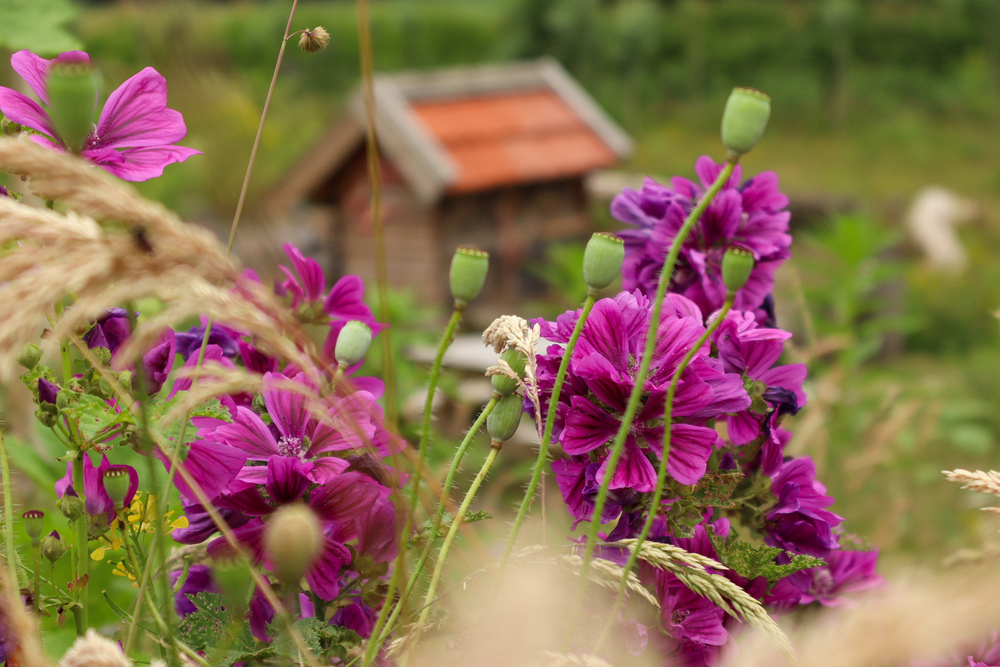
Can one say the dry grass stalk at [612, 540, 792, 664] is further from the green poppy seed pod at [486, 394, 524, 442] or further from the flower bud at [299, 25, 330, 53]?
the flower bud at [299, 25, 330, 53]

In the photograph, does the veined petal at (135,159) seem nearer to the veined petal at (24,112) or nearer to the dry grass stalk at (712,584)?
the veined petal at (24,112)

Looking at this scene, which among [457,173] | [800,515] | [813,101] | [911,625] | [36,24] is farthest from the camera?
[813,101]

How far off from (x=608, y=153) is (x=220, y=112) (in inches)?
146

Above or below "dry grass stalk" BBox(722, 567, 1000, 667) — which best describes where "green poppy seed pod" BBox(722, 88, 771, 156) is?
above

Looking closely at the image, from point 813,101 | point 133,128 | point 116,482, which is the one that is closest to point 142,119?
point 133,128

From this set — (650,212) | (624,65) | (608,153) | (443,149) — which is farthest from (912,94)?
(650,212)

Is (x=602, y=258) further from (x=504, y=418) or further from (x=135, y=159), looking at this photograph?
(x=135, y=159)

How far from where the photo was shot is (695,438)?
47 cm

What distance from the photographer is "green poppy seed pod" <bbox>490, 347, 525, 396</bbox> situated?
1.47 ft

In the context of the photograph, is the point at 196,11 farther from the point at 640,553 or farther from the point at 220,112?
the point at 640,553

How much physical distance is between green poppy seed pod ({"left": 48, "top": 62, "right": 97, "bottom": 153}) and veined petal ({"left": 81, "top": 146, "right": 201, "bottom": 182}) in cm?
11

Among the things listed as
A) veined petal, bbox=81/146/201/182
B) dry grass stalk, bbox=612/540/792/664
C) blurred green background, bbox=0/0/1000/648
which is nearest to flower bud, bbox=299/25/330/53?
veined petal, bbox=81/146/201/182

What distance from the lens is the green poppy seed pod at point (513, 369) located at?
1.47ft

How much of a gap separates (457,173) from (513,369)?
124 inches
